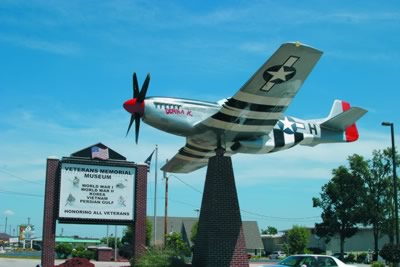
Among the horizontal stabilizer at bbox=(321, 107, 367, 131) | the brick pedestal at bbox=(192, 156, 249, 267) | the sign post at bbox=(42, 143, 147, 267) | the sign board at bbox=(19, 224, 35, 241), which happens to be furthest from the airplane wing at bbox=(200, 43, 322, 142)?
the sign board at bbox=(19, 224, 35, 241)

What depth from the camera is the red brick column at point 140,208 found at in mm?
26516

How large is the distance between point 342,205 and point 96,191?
140 ft

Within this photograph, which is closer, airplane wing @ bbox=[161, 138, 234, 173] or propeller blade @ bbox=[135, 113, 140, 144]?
propeller blade @ bbox=[135, 113, 140, 144]

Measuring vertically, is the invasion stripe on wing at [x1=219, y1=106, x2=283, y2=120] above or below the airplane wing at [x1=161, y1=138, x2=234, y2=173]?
above

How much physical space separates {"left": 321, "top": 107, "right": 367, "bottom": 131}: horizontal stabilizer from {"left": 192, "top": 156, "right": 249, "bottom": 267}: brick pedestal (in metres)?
5.38

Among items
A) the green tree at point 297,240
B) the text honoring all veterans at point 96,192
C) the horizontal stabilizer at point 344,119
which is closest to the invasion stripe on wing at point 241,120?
the horizontal stabilizer at point 344,119

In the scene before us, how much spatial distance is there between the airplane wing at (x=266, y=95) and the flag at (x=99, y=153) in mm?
7332

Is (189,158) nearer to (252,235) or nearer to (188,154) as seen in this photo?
(188,154)

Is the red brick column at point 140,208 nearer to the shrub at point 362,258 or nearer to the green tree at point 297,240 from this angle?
the shrub at point 362,258

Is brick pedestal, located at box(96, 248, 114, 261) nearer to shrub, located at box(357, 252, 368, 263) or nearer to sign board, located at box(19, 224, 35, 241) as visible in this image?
shrub, located at box(357, 252, 368, 263)

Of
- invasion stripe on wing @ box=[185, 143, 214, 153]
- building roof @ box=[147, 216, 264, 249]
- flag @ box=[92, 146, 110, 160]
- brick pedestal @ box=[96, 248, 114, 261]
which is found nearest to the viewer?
invasion stripe on wing @ box=[185, 143, 214, 153]

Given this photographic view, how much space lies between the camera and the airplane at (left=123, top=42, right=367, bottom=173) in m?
18.0

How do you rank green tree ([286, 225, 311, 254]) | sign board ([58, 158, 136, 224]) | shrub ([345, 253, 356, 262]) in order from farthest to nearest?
green tree ([286, 225, 311, 254]) → shrub ([345, 253, 356, 262]) → sign board ([58, 158, 136, 224])

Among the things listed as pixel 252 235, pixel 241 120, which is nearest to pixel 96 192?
pixel 241 120
